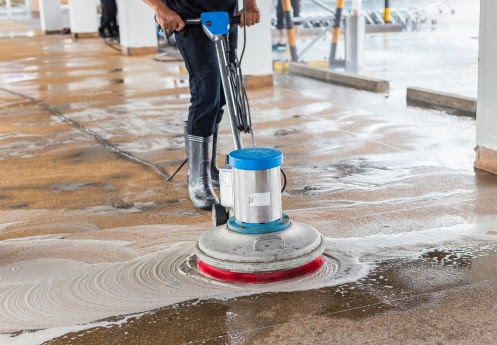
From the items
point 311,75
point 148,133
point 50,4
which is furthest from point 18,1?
point 148,133

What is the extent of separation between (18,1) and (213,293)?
122 ft

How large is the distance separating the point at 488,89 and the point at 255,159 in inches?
79.2

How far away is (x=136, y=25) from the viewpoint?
516 inches

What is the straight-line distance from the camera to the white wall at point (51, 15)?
2014 centimetres

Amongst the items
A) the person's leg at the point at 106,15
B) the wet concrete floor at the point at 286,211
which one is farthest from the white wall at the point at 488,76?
the person's leg at the point at 106,15

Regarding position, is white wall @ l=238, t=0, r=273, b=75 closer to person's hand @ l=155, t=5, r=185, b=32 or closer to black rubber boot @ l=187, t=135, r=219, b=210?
black rubber boot @ l=187, t=135, r=219, b=210

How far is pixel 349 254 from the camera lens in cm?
297

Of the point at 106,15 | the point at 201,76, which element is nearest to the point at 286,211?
the point at 201,76

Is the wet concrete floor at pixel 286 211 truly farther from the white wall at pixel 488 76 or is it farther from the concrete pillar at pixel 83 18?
the concrete pillar at pixel 83 18

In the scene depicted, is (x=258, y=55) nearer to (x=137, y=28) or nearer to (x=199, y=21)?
(x=199, y=21)

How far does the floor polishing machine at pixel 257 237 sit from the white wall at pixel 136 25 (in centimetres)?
1071

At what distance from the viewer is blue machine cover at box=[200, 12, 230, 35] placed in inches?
118

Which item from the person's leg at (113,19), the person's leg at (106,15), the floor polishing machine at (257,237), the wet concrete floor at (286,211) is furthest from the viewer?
the person's leg at (113,19)

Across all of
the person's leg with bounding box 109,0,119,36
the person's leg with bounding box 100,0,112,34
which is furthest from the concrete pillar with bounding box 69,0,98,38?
the person's leg with bounding box 109,0,119,36
